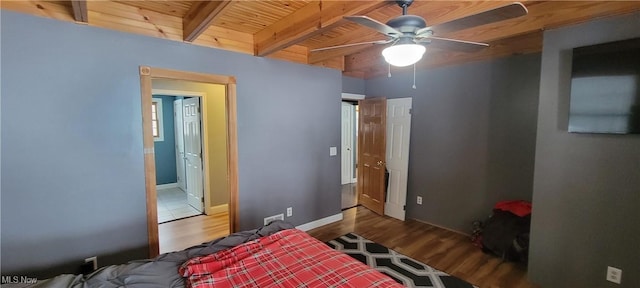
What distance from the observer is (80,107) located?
2.09 meters

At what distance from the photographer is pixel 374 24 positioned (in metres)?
1.44

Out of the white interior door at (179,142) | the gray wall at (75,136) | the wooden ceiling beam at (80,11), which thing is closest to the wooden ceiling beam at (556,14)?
the gray wall at (75,136)

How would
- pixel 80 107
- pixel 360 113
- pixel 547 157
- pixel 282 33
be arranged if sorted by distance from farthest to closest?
pixel 360 113
pixel 282 33
pixel 547 157
pixel 80 107

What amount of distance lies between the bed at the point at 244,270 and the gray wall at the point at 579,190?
183 cm

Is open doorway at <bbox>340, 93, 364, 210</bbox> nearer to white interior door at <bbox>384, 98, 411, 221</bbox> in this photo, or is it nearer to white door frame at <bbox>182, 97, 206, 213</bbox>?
white interior door at <bbox>384, 98, 411, 221</bbox>

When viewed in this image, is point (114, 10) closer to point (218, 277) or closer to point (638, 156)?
point (218, 277)

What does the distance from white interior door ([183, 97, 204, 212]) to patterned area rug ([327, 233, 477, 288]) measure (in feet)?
8.23

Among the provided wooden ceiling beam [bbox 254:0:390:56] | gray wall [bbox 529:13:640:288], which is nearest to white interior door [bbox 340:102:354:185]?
wooden ceiling beam [bbox 254:0:390:56]

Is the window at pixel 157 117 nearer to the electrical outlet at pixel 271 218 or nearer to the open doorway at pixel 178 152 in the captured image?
the open doorway at pixel 178 152

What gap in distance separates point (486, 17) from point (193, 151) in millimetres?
4420

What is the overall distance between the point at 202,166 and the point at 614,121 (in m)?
4.71

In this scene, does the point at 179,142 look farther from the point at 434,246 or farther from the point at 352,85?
the point at 434,246

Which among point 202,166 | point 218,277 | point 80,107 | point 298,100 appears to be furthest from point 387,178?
point 80,107

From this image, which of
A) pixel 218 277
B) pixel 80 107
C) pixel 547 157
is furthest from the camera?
pixel 547 157
